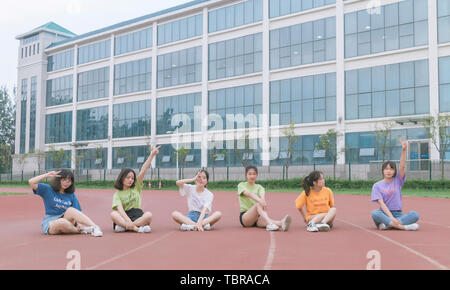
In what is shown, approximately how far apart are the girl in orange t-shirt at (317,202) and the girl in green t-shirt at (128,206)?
2840 millimetres

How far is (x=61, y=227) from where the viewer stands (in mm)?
7566

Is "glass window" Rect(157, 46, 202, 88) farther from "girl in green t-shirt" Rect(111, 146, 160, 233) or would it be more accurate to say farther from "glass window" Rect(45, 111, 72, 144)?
"girl in green t-shirt" Rect(111, 146, 160, 233)

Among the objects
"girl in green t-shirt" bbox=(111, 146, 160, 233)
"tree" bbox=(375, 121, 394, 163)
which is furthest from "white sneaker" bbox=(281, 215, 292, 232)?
"tree" bbox=(375, 121, 394, 163)

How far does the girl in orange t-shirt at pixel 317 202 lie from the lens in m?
7.98

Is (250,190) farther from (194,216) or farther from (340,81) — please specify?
(340,81)

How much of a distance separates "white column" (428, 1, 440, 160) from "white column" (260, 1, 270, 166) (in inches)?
499

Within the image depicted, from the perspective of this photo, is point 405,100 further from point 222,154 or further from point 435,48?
point 222,154

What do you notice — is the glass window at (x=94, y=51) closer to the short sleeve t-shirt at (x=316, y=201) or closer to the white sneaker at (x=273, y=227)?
the short sleeve t-shirt at (x=316, y=201)

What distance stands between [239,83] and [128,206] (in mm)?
32798

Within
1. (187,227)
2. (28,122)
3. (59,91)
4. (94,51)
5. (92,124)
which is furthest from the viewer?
(28,122)

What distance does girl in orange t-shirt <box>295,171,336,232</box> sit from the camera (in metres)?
7.98

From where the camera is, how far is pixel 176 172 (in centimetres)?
4234

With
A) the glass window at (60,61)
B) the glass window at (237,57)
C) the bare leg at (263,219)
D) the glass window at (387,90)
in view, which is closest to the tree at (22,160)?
the glass window at (60,61)

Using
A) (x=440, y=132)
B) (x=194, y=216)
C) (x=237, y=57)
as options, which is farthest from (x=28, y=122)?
(x=194, y=216)
